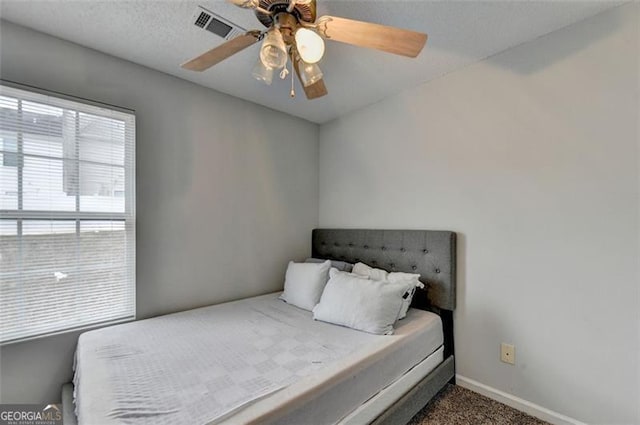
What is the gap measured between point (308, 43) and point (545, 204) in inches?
65.9

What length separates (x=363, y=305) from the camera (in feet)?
6.11

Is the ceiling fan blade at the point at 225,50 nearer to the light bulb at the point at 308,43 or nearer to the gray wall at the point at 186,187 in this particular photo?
the light bulb at the point at 308,43

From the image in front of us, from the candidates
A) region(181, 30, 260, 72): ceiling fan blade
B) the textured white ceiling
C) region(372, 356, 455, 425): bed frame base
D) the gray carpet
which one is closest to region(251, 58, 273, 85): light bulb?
region(181, 30, 260, 72): ceiling fan blade

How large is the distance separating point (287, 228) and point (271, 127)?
3.32 ft

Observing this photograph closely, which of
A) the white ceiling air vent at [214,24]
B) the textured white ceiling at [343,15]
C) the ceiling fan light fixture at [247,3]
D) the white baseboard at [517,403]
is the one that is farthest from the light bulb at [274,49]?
the white baseboard at [517,403]

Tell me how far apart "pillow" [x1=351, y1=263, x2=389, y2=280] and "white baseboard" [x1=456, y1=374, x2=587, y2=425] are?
2.92 feet

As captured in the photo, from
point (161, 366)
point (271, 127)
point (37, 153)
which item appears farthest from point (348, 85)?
point (161, 366)

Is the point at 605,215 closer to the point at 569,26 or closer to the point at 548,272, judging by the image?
the point at 548,272

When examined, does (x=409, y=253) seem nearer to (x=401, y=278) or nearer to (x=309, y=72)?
(x=401, y=278)

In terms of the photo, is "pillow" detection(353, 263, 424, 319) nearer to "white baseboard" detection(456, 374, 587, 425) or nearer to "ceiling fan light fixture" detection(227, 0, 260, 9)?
"white baseboard" detection(456, 374, 587, 425)

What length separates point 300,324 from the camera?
1.96 m

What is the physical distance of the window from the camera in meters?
1.61

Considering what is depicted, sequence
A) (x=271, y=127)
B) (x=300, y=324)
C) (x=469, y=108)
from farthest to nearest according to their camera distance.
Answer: (x=271, y=127), (x=469, y=108), (x=300, y=324)

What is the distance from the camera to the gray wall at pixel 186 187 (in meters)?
1.70
